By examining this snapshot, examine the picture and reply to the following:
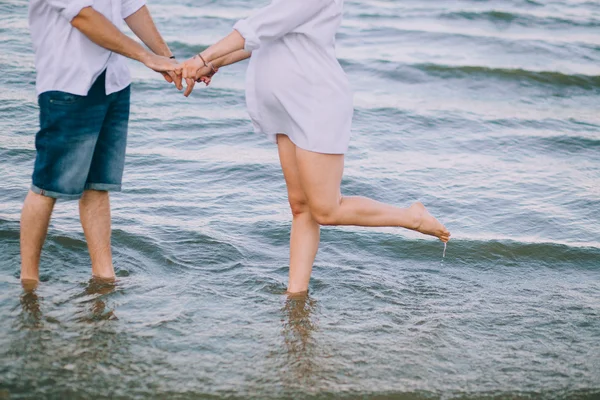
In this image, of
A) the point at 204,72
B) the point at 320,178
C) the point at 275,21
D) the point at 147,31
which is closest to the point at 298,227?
the point at 320,178

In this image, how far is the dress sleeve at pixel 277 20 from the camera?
379 cm

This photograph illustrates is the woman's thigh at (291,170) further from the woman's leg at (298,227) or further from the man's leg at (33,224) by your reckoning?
the man's leg at (33,224)

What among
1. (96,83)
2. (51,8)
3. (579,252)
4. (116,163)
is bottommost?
(579,252)

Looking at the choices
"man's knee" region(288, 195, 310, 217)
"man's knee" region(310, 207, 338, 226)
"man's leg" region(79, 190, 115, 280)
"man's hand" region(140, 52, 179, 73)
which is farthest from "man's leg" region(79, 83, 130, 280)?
"man's knee" region(310, 207, 338, 226)

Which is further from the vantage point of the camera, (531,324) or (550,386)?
(531,324)

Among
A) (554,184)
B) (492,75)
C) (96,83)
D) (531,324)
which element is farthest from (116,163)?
(492,75)

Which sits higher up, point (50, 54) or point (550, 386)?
point (50, 54)

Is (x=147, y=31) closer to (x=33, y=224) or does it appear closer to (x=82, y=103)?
(x=82, y=103)

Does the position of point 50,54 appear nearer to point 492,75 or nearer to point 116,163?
point 116,163

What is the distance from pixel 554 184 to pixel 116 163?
4.06 meters

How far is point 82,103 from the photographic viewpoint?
13.3 feet

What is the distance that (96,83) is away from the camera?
4.09 m

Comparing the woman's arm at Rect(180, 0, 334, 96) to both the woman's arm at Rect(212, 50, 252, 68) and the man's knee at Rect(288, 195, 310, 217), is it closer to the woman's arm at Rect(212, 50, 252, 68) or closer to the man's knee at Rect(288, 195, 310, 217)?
the woman's arm at Rect(212, 50, 252, 68)

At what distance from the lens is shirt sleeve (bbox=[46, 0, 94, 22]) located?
3.82 m
